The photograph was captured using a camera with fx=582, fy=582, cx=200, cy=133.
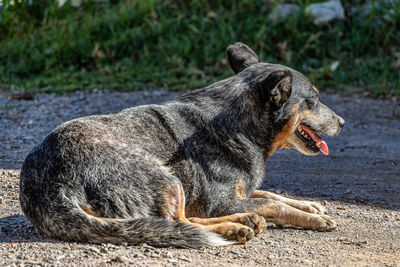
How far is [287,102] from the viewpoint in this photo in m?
5.39

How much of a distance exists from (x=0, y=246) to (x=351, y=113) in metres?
7.36

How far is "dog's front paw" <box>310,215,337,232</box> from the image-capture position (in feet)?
16.8

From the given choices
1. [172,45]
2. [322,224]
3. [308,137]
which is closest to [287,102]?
[308,137]

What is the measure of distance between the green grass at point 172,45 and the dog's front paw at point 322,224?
6304mm

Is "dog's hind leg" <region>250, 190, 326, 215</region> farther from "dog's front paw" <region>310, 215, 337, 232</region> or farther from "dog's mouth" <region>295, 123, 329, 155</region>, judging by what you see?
"dog's mouth" <region>295, 123, 329, 155</region>

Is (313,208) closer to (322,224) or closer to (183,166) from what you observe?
(322,224)

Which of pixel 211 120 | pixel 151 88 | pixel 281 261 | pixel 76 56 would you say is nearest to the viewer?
pixel 281 261

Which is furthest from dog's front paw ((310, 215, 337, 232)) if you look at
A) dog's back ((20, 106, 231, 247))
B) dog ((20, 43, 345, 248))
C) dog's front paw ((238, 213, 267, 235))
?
dog's back ((20, 106, 231, 247))

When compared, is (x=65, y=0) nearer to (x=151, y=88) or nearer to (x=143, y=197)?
(x=151, y=88)

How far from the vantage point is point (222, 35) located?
12.3 m

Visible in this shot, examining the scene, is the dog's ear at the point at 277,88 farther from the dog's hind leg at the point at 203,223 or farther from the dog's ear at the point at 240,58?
the dog's hind leg at the point at 203,223

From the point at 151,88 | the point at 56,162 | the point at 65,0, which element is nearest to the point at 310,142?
A: the point at 56,162

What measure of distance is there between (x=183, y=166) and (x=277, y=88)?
3.62 feet

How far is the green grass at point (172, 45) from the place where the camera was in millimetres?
11562
